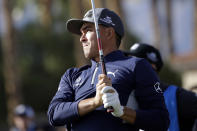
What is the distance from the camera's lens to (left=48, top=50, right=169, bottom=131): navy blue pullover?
3828 mm

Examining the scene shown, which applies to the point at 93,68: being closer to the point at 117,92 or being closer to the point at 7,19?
the point at 117,92

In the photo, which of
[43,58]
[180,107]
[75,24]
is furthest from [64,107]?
[43,58]

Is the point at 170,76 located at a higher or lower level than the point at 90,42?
lower

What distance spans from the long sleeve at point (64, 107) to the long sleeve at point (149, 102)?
0.47 m

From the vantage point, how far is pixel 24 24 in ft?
102

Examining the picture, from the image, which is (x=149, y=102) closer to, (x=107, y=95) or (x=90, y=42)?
(x=107, y=95)

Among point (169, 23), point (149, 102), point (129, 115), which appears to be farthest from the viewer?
point (169, 23)

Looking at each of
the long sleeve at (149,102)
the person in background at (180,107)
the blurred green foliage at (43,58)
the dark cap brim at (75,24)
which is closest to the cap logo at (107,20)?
Result: the dark cap brim at (75,24)

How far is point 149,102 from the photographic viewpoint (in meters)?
3.89

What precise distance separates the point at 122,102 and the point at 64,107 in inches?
16.5

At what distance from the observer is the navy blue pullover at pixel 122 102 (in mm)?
3828

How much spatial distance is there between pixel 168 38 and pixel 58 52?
905cm

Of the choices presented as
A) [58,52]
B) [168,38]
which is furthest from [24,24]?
[168,38]

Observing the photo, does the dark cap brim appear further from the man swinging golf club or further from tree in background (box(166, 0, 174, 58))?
tree in background (box(166, 0, 174, 58))
